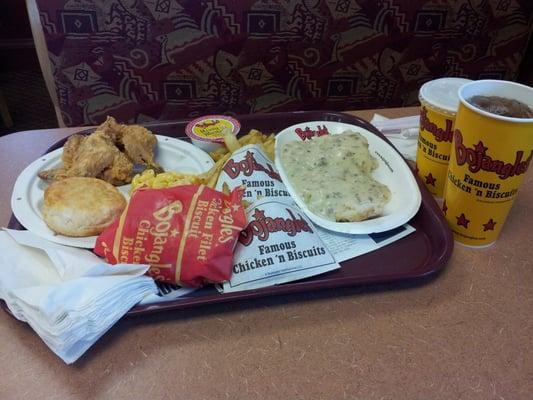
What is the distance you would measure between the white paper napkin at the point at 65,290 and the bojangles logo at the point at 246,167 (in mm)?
321

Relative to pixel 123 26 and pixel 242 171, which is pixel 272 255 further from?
pixel 123 26

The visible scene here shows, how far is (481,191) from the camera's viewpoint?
85cm

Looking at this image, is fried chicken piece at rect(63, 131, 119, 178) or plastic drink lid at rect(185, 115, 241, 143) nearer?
fried chicken piece at rect(63, 131, 119, 178)

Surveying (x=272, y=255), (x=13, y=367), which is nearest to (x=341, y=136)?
(x=272, y=255)

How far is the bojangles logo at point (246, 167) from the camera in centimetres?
101

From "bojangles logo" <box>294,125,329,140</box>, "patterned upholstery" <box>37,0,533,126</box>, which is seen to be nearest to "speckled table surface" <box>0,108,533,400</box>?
"bojangles logo" <box>294,125,329,140</box>

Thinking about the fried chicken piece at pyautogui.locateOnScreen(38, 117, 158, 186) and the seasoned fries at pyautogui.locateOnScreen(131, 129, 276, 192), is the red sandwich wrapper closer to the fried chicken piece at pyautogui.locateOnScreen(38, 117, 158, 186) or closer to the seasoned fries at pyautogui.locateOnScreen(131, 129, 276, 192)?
the seasoned fries at pyautogui.locateOnScreen(131, 129, 276, 192)

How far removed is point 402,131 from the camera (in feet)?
4.23

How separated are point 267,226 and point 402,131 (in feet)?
1.95

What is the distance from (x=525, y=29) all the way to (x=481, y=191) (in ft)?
6.21

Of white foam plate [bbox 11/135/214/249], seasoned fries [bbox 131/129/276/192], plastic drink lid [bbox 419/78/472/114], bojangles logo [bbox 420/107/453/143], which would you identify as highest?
plastic drink lid [bbox 419/78/472/114]

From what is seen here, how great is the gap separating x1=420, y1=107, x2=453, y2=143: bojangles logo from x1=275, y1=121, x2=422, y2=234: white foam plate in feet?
0.37

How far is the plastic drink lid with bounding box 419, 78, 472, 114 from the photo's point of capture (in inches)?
36.6

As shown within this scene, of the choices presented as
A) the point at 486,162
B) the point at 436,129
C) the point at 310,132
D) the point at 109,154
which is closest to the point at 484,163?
the point at 486,162
